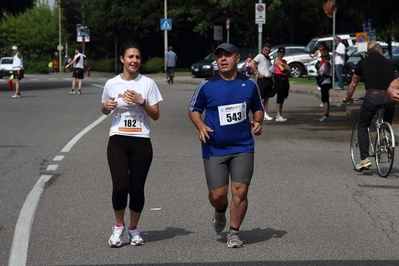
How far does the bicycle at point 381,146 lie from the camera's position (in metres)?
11.9

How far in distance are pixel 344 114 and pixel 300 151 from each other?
836 cm

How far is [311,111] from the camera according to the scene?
2438 centimetres

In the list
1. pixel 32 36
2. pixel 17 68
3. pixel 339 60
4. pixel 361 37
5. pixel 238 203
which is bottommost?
pixel 238 203

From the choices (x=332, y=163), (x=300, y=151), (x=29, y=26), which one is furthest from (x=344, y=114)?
(x=29, y=26)

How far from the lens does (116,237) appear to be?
24.8 feet

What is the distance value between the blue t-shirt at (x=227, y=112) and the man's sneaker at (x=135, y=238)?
838 mm

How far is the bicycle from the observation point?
39.1 feet

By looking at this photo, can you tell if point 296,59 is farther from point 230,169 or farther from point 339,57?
point 230,169

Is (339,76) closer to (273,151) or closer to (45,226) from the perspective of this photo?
(273,151)

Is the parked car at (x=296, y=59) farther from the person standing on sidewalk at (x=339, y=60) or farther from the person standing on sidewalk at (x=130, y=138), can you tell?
the person standing on sidewalk at (x=130, y=138)

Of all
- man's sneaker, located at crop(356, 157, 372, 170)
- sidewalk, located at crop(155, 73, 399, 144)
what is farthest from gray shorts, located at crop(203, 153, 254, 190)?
sidewalk, located at crop(155, 73, 399, 144)

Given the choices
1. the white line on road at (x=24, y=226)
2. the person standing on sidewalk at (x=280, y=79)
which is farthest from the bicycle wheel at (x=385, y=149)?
the person standing on sidewalk at (x=280, y=79)

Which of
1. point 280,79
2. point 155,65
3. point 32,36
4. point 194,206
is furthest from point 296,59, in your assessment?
point 32,36

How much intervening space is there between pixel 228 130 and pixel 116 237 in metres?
1.24
